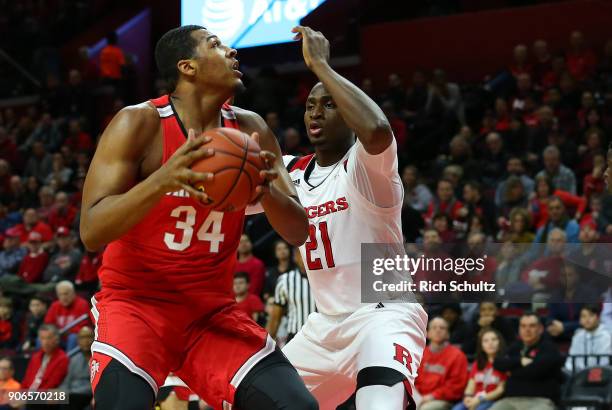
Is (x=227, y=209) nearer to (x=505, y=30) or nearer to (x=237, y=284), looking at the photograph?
(x=237, y=284)

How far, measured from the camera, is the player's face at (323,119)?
538 centimetres

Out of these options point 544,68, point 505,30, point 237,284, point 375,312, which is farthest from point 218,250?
point 505,30

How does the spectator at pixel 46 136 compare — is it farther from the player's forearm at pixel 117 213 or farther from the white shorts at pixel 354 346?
the player's forearm at pixel 117 213

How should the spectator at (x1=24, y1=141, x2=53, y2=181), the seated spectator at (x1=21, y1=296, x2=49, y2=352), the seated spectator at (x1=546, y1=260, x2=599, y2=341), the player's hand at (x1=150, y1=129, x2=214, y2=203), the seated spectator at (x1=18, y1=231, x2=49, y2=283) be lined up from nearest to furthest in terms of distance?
the player's hand at (x1=150, y1=129, x2=214, y2=203) → the seated spectator at (x1=546, y1=260, x2=599, y2=341) → the seated spectator at (x1=21, y1=296, x2=49, y2=352) → the seated spectator at (x1=18, y1=231, x2=49, y2=283) → the spectator at (x1=24, y1=141, x2=53, y2=181)

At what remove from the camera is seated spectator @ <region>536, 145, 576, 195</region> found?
1180 cm

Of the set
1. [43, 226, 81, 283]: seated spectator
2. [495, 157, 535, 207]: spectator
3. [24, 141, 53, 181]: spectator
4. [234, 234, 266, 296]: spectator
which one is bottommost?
[234, 234, 266, 296]: spectator

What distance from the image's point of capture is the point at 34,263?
46.7 ft

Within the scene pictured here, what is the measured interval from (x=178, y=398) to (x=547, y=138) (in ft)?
24.1

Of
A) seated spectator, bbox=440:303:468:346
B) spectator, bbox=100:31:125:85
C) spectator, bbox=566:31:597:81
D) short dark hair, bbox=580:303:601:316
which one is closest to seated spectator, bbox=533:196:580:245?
seated spectator, bbox=440:303:468:346

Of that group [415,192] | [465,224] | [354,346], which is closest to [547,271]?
[465,224]

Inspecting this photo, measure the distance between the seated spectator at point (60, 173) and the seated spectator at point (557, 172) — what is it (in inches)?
325

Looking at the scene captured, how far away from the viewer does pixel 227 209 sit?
3.90 meters

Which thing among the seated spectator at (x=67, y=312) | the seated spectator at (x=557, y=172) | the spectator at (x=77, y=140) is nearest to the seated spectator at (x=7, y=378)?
the seated spectator at (x=67, y=312)

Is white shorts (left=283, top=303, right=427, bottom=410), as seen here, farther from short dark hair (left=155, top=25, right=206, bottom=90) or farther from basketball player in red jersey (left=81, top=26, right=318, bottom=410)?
short dark hair (left=155, top=25, right=206, bottom=90)
